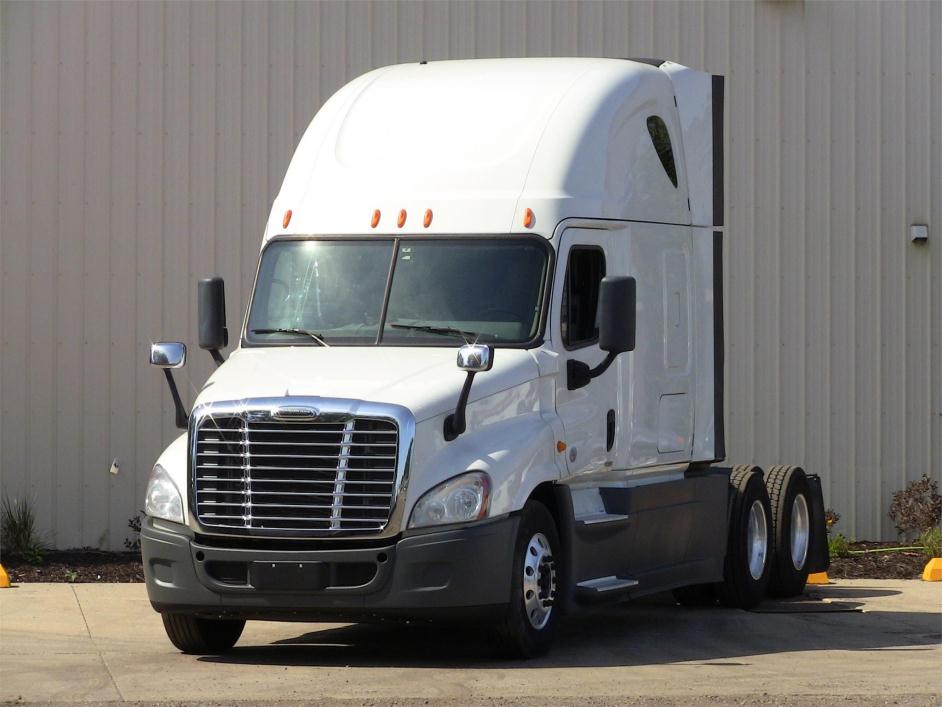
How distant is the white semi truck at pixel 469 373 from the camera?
32.5 ft

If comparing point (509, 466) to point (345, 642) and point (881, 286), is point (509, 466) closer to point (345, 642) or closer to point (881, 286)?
point (345, 642)

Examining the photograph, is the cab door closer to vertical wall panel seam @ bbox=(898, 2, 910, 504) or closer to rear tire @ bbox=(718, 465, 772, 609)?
rear tire @ bbox=(718, 465, 772, 609)

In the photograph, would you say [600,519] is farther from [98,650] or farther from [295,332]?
[98,650]

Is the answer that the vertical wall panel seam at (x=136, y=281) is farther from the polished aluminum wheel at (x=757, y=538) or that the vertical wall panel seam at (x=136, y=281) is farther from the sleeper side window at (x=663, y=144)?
the sleeper side window at (x=663, y=144)

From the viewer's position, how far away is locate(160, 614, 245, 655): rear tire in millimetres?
10680

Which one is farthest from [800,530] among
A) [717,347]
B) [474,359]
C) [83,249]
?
Answer: [83,249]

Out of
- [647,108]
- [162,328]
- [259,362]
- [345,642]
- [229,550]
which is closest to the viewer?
[229,550]

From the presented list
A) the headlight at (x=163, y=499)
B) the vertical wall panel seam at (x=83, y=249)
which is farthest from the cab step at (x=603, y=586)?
the vertical wall panel seam at (x=83, y=249)

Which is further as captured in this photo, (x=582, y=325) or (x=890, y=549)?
(x=890, y=549)

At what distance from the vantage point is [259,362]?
10.7 meters

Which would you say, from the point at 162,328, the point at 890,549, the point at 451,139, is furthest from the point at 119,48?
the point at 890,549

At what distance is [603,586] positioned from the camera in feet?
36.3

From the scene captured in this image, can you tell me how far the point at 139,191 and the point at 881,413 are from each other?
24.1ft

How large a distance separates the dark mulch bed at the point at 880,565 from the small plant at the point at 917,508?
33 cm
